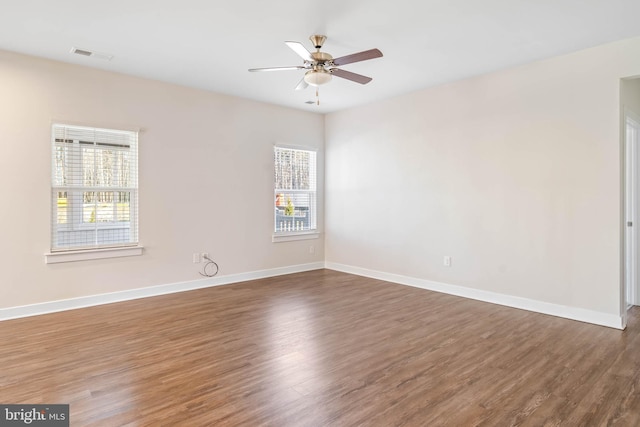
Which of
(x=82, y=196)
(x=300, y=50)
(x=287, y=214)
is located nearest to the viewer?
(x=300, y=50)

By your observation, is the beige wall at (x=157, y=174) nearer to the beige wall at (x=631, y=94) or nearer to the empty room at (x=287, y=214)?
the empty room at (x=287, y=214)

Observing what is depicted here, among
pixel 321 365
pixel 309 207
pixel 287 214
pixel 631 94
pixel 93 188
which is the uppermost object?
pixel 631 94

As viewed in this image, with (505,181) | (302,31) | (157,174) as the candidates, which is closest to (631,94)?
(505,181)

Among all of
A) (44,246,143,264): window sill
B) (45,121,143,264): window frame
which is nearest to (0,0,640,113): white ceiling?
(45,121,143,264): window frame

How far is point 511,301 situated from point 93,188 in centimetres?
521

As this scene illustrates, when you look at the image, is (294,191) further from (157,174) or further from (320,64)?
(320,64)

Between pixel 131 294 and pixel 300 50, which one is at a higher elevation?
pixel 300 50

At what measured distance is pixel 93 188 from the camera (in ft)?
14.2

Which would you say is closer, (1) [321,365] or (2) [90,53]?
(1) [321,365]

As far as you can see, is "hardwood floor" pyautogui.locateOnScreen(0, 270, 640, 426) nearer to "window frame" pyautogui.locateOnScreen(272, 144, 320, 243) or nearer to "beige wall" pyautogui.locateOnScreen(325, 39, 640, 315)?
"beige wall" pyautogui.locateOnScreen(325, 39, 640, 315)

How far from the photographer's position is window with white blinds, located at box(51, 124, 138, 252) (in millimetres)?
4121

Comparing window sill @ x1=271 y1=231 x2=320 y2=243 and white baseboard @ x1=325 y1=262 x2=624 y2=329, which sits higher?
window sill @ x1=271 y1=231 x2=320 y2=243

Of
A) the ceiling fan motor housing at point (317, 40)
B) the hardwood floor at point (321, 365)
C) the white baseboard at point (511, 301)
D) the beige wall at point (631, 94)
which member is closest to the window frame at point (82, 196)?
the hardwood floor at point (321, 365)

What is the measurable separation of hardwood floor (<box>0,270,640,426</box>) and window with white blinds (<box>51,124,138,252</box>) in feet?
2.96
